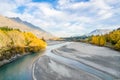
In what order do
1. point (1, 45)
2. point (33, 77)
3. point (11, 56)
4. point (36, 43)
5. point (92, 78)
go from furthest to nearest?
point (36, 43) < point (1, 45) < point (11, 56) < point (33, 77) < point (92, 78)

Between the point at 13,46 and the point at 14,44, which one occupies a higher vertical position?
the point at 14,44

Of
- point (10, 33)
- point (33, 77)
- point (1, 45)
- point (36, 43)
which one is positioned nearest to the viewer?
point (33, 77)

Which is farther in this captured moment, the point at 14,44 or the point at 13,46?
the point at 14,44

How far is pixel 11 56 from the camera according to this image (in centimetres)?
9369

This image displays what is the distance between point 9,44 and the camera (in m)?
119

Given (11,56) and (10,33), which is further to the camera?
(10,33)

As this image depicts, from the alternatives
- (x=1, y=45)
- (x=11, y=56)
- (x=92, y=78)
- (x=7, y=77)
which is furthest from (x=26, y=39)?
(x=92, y=78)

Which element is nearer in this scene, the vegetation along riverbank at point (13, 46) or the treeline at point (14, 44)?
the vegetation along riverbank at point (13, 46)

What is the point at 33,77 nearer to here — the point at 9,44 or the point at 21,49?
the point at 21,49

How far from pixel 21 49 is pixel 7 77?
58256mm

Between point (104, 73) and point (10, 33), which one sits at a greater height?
point (10, 33)

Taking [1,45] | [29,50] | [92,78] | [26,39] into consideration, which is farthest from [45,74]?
[26,39]

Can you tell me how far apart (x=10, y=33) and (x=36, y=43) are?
19.4 m

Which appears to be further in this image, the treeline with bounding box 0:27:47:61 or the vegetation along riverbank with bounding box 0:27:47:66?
the treeline with bounding box 0:27:47:61
